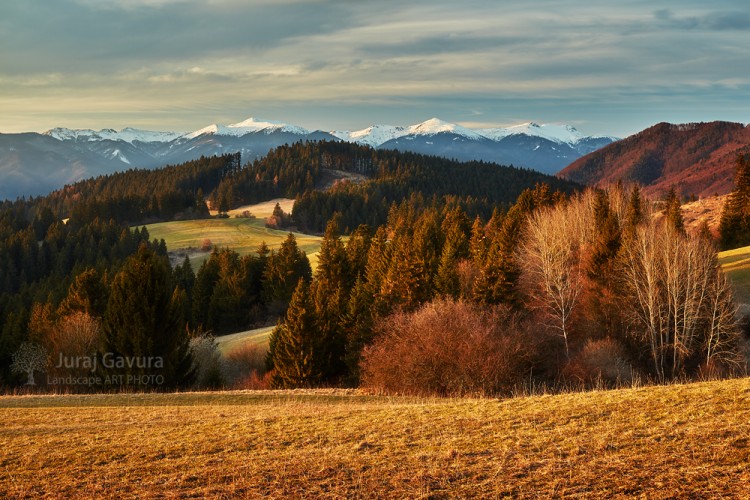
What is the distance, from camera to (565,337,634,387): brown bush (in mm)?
36359

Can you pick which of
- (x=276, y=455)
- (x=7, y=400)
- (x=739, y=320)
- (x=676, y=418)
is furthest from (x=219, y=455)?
(x=739, y=320)

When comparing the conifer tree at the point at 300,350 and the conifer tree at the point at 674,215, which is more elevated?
the conifer tree at the point at 674,215

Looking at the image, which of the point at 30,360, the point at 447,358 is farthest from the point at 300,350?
the point at 30,360

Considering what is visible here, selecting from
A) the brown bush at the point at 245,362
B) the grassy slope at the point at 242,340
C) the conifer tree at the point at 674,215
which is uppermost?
the conifer tree at the point at 674,215

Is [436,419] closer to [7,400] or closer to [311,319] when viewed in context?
[7,400]

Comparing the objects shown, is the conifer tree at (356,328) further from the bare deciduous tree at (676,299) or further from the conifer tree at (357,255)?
the bare deciduous tree at (676,299)

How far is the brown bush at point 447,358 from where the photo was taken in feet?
103

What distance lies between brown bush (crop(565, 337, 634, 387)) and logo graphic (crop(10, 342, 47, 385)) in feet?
145

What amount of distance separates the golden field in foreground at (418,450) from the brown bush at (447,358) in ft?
46.0

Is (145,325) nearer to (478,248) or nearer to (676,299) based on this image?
(478,248)

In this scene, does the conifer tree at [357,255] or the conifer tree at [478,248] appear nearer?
the conifer tree at [478,248]

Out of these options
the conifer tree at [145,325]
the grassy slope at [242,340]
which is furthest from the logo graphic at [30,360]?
the conifer tree at [145,325]

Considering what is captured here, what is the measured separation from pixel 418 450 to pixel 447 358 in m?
21.3

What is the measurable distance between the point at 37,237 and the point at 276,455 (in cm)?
16232
